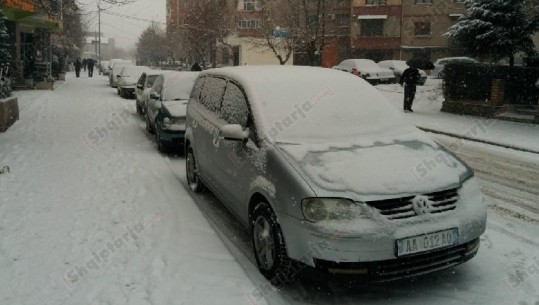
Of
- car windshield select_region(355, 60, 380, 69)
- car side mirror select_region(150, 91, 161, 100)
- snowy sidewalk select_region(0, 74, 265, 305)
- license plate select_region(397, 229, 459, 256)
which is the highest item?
car windshield select_region(355, 60, 380, 69)

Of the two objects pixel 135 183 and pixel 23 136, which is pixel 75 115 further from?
pixel 135 183

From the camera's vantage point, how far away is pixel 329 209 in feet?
12.2

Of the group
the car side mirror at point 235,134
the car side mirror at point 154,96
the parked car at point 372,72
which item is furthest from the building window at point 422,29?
the car side mirror at point 235,134

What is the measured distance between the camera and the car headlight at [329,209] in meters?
3.68

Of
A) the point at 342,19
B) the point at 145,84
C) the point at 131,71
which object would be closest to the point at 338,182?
the point at 145,84

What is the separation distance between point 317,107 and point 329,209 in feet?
5.14

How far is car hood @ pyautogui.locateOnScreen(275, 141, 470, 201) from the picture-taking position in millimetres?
Answer: 3750

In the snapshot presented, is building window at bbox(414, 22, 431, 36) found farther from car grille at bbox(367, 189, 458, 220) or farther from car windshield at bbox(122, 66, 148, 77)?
car grille at bbox(367, 189, 458, 220)

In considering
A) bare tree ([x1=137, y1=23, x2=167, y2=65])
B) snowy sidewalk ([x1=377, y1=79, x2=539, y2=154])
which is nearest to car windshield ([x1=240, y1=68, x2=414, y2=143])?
snowy sidewalk ([x1=377, y1=79, x2=539, y2=154])

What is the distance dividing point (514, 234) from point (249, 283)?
309 centimetres

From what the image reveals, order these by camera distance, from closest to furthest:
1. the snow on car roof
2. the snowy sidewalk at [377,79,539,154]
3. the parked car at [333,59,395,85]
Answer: the snow on car roof
the snowy sidewalk at [377,79,539,154]
the parked car at [333,59,395,85]

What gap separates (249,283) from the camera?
4234 mm

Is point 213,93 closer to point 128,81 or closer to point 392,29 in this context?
point 128,81

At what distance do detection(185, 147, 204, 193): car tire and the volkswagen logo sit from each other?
12.3 ft
